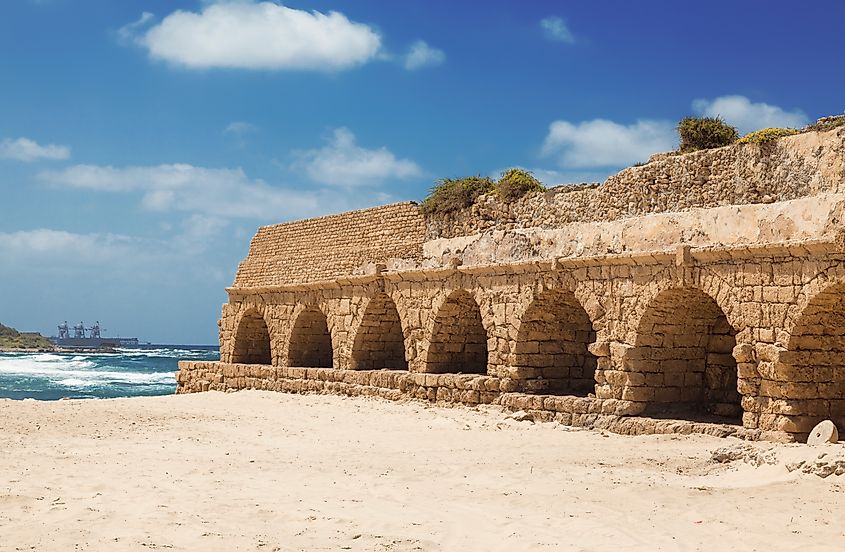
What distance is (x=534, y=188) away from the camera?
51.2ft

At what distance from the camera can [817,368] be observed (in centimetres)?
1020

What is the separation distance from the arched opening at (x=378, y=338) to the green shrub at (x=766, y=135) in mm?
6663

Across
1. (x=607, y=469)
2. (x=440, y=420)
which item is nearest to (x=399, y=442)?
(x=440, y=420)

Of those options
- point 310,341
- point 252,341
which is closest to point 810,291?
point 310,341

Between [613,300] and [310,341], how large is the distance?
828 cm

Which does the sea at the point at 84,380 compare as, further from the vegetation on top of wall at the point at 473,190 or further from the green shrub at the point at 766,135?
the green shrub at the point at 766,135

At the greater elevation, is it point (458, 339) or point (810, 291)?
point (810, 291)

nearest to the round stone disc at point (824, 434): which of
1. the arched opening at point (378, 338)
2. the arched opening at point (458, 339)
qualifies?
the arched opening at point (458, 339)

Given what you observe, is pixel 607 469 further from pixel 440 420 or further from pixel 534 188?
pixel 534 188

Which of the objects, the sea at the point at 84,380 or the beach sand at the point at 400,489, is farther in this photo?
the sea at the point at 84,380

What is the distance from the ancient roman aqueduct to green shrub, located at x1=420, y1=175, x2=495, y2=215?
0.63 ft

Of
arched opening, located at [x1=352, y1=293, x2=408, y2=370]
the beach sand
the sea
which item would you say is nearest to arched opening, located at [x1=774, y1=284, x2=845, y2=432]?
the beach sand

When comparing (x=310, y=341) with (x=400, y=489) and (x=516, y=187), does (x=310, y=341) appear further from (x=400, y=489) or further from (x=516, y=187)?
(x=400, y=489)

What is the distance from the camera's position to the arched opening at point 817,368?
10.1 metres
